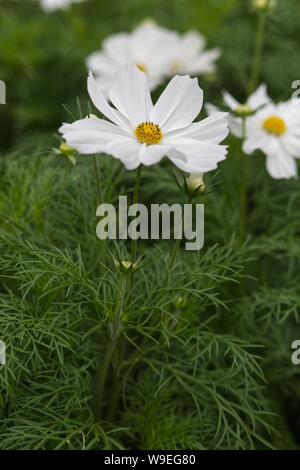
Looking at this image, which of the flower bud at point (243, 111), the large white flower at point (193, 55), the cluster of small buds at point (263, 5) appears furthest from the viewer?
the large white flower at point (193, 55)

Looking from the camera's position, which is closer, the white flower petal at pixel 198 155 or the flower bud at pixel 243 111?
the white flower petal at pixel 198 155

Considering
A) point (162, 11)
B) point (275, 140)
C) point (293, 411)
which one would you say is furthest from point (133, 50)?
point (293, 411)

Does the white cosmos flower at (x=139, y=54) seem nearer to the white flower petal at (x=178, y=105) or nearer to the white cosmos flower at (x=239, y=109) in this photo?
the white cosmos flower at (x=239, y=109)

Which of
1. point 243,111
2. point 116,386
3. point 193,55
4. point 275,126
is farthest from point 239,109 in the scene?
point 193,55

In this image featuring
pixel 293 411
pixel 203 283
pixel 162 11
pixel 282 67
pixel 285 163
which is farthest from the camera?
pixel 162 11

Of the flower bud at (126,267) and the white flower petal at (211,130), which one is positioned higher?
the white flower petal at (211,130)

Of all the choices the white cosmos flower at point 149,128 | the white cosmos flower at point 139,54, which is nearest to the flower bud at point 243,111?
the white cosmos flower at point 149,128

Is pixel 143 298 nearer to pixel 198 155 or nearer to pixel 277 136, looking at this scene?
pixel 198 155

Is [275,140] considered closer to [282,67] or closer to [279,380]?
[279,380]
